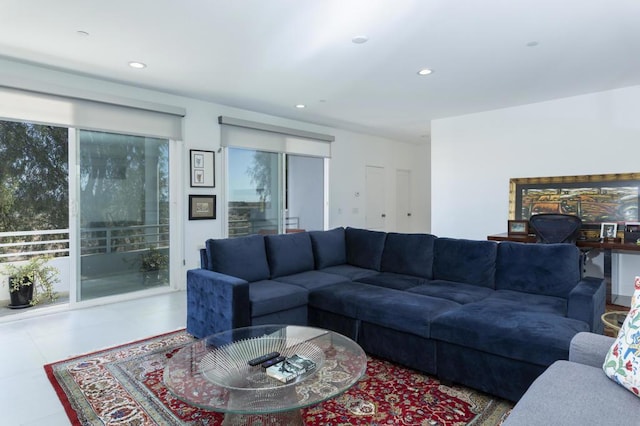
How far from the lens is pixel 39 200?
440 centimetres

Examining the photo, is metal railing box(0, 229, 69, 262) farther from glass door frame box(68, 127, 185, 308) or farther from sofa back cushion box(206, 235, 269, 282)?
sofa back cushion box(206, 235, 269, 282)

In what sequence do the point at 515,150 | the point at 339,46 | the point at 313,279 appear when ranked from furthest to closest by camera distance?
the point at 515,150 → the point at 313,279 → the point at 339,46

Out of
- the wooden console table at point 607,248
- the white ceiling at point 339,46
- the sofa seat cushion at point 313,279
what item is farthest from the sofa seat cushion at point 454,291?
the white ceiling at point 339,46

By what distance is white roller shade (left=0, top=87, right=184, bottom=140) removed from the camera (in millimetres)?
3635

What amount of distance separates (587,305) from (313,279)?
2128 millimetres

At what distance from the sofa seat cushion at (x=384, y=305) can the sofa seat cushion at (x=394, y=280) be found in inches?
5.4

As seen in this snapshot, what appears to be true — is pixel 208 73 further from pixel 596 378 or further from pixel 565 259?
pixel 596 378

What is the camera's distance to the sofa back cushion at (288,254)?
12.2 ft

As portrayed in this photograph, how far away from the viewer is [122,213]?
4.58 meters

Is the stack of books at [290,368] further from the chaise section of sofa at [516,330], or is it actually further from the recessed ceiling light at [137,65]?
the recessed ceiling light at [137,65]

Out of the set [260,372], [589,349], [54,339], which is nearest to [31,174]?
[54,339]

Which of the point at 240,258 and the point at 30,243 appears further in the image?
the point at 30,243

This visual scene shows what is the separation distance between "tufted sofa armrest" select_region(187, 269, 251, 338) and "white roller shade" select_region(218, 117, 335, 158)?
2681mm

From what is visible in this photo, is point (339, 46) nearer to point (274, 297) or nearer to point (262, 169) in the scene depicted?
point (274, 297)
